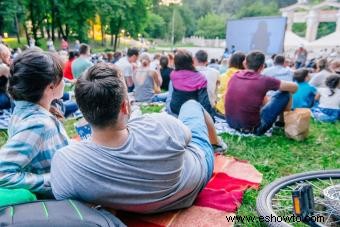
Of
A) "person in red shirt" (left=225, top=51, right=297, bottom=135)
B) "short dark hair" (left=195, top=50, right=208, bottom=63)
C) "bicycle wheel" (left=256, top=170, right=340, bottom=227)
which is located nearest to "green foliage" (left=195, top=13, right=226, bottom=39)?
"short dark hair" (left=195, top=50, right=208, bottom=63)

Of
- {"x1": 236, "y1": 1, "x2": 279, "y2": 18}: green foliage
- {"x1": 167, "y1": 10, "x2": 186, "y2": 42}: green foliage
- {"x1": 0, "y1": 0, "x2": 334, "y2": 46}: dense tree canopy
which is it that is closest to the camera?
{"x1": 0, "y1": 0, "x2": 334, "y2": 46}: dense tree canopy

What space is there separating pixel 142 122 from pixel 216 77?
3274mm

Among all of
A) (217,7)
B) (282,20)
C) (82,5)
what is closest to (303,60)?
(282,20)

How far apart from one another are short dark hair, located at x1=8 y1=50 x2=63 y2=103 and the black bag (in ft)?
2.17

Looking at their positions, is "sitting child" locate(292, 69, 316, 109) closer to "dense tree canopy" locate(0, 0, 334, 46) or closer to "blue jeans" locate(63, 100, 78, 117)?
"blue jeans" locate(63, 100, 78, 117)

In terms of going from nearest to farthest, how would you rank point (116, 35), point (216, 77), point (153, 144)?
1. point (153, 144)
2. point (216, 77)
3. point (116, 35)

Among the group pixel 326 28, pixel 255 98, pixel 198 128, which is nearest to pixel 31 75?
pixel 198 128

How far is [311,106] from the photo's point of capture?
5996 millimetres

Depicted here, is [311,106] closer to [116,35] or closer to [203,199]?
[203,199]

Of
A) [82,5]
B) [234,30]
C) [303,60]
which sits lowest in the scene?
[303,60]

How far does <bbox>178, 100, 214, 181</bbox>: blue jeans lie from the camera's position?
98.8 inches

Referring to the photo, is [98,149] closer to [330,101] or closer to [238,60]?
[238,60]

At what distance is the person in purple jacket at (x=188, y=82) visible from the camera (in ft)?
14.1

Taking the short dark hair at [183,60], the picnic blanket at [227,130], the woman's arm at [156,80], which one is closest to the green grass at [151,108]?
the woman's arm at [156,80]
